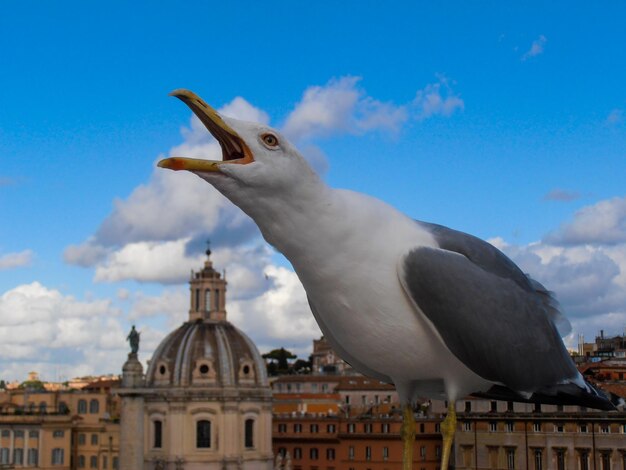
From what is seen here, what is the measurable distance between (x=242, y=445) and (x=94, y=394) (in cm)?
1069

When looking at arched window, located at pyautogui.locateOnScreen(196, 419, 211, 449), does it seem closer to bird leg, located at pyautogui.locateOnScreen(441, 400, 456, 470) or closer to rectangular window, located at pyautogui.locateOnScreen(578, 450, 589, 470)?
rectangular window, located at pyautogui.locateOnScreen(578, 450, 589, 470)

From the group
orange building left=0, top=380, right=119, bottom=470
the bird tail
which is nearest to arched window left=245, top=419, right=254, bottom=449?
orange building left=0, top=380, right=119, bottom=470

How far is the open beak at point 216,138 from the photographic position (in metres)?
4.03

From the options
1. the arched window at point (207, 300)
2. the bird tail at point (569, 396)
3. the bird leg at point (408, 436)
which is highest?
the arched window at point (207, 300)

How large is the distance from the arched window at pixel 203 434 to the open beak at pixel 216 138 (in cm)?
5326

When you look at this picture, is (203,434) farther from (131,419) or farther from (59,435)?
(59,435)

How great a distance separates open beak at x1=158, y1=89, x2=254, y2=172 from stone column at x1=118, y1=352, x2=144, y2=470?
53208mm

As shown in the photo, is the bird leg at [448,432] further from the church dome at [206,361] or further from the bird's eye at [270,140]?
the church dome at [206,361]

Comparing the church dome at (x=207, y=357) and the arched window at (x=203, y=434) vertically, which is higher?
the church dome at (x=207, y=357)

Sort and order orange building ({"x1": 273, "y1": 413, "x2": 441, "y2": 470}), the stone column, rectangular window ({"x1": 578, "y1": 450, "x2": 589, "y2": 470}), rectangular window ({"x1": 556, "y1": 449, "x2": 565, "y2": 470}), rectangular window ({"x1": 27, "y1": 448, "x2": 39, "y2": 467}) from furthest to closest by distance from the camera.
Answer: rectangular window ({"x1": 27, "y1": 448, "x2": 39, "y2": 467}) < the stone column < orange building ({"x1": 273, "y1": 413, "x2": 441, "y2": 470}) < rectangular window ({"x1": 578, "y1": 450, "x2": 589, "y2": 470}) < rectangular window ({"x1": 556, "y1": 449, "x2": 565, "y2": 470})

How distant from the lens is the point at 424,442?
31.5 m

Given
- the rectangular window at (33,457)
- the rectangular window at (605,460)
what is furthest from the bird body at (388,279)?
the rectangular window at (33,457)

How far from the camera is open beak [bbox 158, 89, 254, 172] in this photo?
13.2 feet

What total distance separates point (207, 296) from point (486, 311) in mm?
58452
